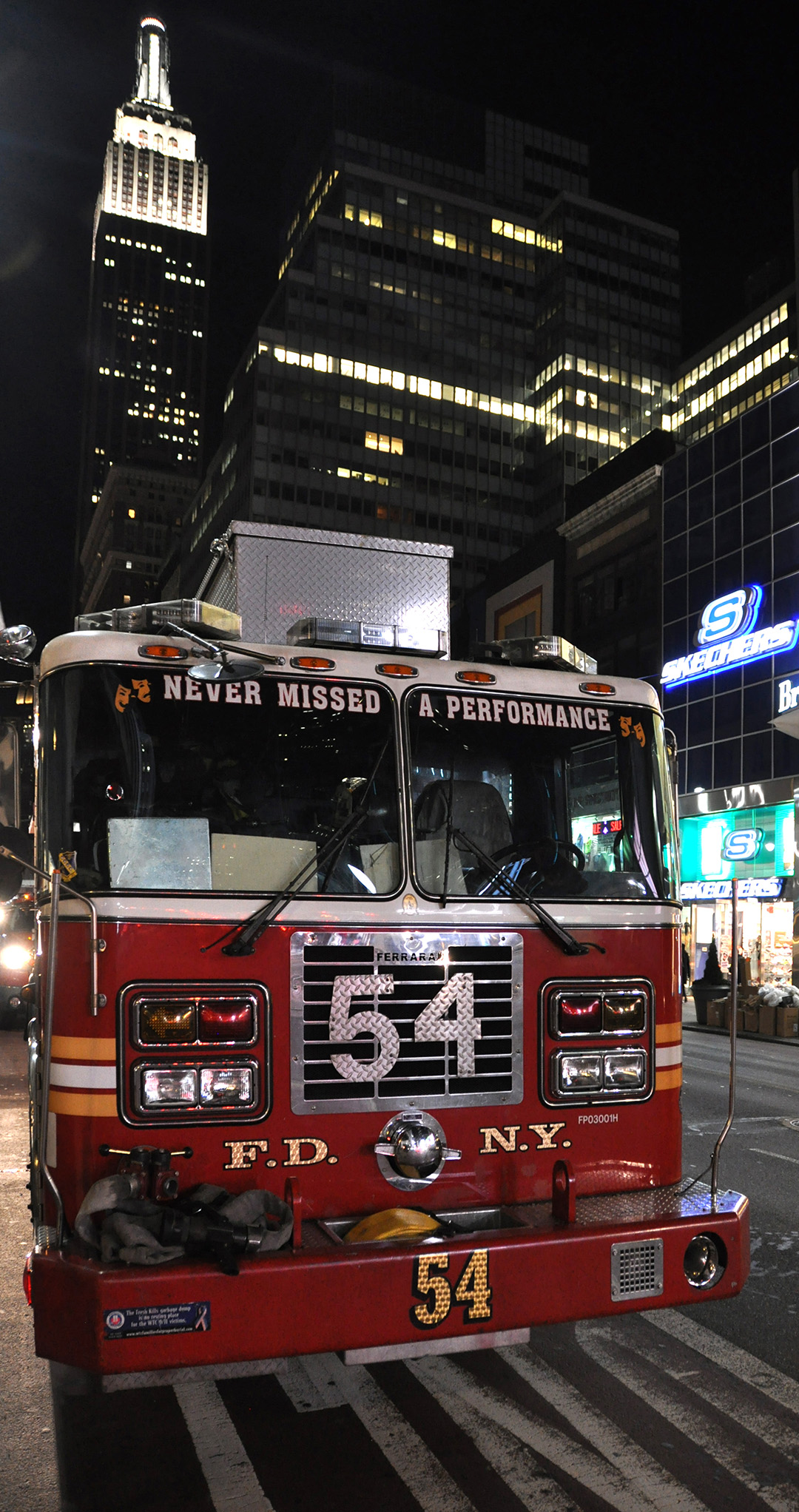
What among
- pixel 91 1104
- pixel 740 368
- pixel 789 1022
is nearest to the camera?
pixel 91 1104

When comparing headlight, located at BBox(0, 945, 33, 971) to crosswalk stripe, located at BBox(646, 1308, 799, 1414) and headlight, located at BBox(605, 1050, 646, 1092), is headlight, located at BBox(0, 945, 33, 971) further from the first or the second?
headlight, located at BBox(605, 1050, 646, 1092)

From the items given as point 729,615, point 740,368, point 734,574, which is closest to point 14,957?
point 729,615

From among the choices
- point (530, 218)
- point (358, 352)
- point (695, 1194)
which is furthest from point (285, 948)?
point (530, 218)

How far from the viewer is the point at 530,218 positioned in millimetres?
118562

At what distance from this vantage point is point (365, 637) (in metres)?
4.69

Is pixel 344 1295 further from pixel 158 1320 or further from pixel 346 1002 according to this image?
pixel 346 1002

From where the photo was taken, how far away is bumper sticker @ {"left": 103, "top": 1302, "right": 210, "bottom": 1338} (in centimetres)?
325

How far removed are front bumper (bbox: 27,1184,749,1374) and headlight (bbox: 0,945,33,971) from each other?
13.9 meters

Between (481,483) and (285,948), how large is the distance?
106963mm

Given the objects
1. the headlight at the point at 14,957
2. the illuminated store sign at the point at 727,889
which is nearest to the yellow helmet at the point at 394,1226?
the headlight at the point at 14,957

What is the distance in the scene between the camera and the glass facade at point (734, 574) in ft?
104

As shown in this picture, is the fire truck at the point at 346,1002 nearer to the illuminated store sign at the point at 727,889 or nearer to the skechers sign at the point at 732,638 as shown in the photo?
the illuminated store sign at the point at 727,889

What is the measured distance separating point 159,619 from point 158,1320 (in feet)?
8.43

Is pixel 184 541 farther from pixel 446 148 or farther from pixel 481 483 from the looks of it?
pixel 446 148
